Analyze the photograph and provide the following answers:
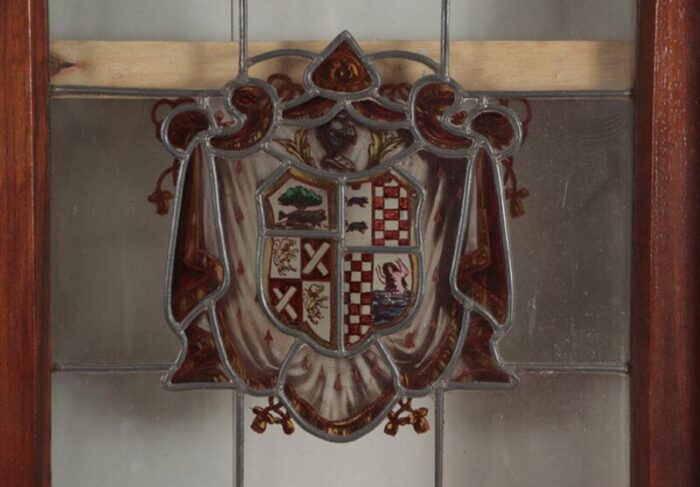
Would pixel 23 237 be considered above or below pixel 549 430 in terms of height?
above

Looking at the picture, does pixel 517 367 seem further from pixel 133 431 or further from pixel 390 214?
pixel 133 431

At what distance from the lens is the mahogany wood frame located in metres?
0.97

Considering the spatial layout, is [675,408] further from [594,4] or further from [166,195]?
[166,195]

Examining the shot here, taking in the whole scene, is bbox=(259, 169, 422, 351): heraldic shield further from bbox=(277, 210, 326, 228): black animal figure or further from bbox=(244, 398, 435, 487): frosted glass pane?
bbox=(244, 398, 435, 487): frosted glass pane

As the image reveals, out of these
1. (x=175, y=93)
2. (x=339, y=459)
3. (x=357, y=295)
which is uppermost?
(x=175, y=93)

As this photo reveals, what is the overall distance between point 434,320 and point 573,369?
0.50 feet

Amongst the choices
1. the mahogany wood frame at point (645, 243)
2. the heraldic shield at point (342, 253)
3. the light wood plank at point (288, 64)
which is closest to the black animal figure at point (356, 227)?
the heraldic shield at point (342, 253)

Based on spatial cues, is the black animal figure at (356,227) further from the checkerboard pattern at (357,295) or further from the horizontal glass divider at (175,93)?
the horizontal glass divider at (175,93)

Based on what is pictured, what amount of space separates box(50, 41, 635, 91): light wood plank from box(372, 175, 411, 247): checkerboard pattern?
0.11 m

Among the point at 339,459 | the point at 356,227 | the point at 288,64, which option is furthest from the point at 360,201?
the point at 339,459

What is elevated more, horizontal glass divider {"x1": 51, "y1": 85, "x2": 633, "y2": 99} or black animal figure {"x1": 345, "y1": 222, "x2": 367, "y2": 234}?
horizontal glass divider {"x1": 51, "y1": 85, "x2": 633, "y2": 99}

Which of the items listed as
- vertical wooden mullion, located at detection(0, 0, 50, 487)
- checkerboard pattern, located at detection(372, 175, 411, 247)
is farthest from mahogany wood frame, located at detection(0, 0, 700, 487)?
checkerboard pattern, located at detection(372, 175, 411, 247)

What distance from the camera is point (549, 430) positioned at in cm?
100

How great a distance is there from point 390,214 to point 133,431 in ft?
1.11
